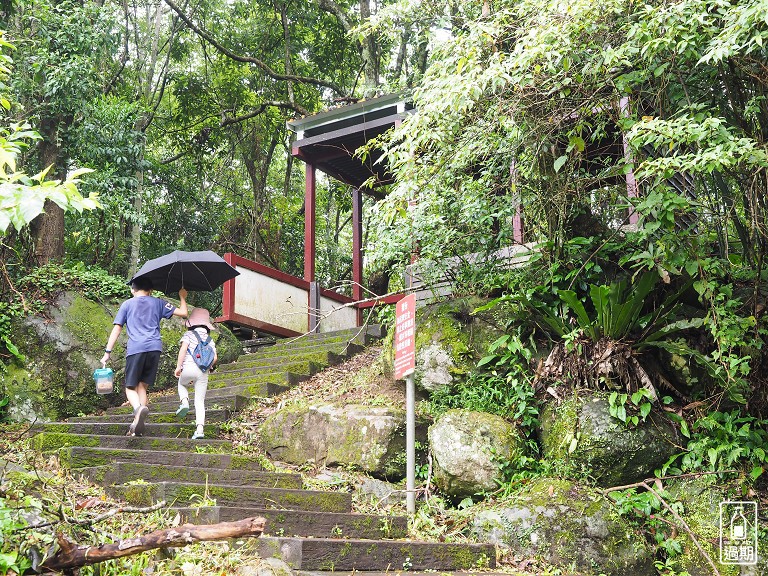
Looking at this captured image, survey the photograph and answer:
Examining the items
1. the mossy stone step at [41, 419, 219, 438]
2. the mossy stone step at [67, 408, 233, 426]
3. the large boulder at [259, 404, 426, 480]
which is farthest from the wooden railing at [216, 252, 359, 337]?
the mossy stone step at [41, 419, 219, 438]

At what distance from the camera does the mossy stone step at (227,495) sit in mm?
5828

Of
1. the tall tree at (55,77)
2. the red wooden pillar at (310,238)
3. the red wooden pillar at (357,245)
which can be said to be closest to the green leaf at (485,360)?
the red wooden pillar at (310,238)

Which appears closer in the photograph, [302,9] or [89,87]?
[89,87]

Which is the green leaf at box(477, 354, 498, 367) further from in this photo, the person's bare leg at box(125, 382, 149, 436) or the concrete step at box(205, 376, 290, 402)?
the person's bare leg at box(125, 382, 149, 436)

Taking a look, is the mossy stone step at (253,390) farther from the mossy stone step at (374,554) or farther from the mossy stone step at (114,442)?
the mossy stone step at (374,554)

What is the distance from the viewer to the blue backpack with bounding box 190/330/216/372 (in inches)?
297

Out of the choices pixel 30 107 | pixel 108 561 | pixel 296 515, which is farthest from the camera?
pixel 30 107

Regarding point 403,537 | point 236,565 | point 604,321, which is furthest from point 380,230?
point 236,565

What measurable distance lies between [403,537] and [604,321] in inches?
118

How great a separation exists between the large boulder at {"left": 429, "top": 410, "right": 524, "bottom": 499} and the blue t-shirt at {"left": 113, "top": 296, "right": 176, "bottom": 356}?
2937 mm

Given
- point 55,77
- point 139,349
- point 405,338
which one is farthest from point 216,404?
point 55,77

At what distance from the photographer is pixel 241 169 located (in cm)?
2064

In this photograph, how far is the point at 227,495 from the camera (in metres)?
6.02

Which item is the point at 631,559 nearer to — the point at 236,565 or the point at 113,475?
the point at 236,565
